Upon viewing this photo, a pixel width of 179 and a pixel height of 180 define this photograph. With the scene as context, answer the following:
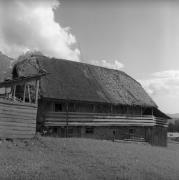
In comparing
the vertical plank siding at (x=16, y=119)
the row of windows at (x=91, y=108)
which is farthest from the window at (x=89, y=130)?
the vertical plank siding at (x=16, y=119)

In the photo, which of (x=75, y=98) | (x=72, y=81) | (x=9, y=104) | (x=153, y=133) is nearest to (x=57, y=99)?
(x=75, y=98)

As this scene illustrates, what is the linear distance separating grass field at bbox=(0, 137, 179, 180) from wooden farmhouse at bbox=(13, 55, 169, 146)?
6.43m

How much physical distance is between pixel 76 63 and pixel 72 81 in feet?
14.5

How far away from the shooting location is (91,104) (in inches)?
1106

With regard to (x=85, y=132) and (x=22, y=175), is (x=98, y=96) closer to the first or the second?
(x=85, y=132)

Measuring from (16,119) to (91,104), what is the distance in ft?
34.5

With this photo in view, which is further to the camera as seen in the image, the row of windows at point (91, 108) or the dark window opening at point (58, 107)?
the row of windows at point (91, 108)

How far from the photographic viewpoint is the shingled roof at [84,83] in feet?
86.0

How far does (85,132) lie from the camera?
2780 cm

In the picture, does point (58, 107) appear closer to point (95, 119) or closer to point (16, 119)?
point (95, 119)

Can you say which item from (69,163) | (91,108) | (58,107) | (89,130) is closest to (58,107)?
(58,107)

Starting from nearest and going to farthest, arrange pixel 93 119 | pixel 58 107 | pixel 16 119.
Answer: pixel 16 119, pixel 58 107, pixel 93 119

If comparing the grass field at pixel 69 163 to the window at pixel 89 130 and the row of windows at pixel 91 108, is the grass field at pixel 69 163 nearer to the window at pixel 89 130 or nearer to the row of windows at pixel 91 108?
the row of windows at pixel 91 108

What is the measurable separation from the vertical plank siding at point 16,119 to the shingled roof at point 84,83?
4.54m
